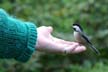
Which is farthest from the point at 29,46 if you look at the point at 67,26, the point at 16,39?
the point at 67,26

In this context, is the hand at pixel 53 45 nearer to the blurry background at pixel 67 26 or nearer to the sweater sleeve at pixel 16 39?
the sweater sleeve at pixel 16 39

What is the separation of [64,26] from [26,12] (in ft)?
1.34

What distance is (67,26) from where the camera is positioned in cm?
433

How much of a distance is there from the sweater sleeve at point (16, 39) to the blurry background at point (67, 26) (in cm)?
198

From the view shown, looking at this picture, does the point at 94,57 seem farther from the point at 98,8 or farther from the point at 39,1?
the point at 39,1

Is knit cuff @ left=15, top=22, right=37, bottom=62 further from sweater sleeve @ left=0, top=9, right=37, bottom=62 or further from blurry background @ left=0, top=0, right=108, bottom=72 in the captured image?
blurry background @ left=0, top=0, right=108, bottom=72

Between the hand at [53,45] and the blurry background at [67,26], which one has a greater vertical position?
the hand at [53,45]

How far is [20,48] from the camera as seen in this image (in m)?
1.89

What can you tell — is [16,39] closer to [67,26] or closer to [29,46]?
[29,46]

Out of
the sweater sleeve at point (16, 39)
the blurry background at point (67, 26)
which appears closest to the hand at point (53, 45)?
the sweater sleeve at point (16, 39)

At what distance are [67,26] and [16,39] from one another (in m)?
2.45

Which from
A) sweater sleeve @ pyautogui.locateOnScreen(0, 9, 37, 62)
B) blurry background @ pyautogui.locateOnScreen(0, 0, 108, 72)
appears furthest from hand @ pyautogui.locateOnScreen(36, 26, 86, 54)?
blurry background @ pyautogui.locateOnScreen(0, 0, 108, 72)

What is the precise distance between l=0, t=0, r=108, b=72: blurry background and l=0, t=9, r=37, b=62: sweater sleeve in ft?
6.48

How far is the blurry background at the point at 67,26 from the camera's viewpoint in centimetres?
399
